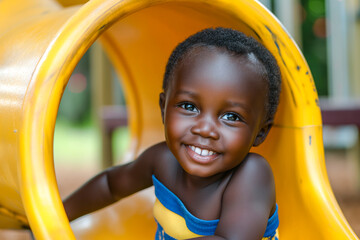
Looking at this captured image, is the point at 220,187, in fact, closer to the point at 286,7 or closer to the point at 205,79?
the point at 205,79

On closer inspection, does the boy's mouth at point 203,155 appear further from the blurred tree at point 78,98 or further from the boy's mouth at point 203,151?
the blurred tree at point 78,98

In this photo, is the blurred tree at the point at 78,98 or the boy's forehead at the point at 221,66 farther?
the blurred tree at the point at 78,98

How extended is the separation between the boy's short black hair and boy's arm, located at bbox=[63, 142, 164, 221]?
0.26m

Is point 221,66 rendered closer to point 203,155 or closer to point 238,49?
point 238,49

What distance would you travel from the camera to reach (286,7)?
368 cm

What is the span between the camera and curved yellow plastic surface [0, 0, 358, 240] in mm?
698

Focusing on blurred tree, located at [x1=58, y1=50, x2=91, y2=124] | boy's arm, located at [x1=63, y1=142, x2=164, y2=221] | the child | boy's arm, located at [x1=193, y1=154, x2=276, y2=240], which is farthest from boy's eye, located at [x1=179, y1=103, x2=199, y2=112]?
blurred tree, located at [x1=58, y1=50, x2=91, y2=124]

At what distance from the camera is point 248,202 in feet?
2.48

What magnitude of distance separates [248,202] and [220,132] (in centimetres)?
13

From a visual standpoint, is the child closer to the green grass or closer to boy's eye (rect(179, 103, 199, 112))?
boy's eye (rect(179, 103, 199, 112))

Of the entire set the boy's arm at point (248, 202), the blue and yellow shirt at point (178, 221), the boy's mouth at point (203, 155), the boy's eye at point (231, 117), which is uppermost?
the boy's eye at point (231, 117)

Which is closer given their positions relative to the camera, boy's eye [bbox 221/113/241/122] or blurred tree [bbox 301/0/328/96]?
boy's eye [bbox 221/113/241/122]

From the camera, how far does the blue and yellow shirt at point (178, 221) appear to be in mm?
823

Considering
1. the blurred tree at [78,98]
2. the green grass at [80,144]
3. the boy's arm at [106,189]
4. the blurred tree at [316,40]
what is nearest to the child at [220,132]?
the boy's arm at [106,189]
